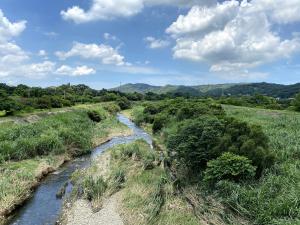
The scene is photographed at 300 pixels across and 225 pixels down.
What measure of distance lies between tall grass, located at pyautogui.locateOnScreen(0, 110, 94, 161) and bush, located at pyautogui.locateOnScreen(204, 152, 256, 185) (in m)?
20.5

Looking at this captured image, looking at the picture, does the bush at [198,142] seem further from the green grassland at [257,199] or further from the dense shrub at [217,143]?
the green grassland at [257,199]

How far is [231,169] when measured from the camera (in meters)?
19.4

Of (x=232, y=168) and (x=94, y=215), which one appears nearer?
(x=232, y=168)

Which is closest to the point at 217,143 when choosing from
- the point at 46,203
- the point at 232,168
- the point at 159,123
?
the point at 232,168

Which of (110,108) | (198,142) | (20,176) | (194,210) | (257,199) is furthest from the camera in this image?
(110,108)

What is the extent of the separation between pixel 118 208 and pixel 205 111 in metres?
26.0

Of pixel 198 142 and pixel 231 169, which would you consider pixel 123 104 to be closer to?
pixel 198 142

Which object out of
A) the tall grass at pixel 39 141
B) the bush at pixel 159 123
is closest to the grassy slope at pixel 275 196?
the tall grass at pixel 39 141

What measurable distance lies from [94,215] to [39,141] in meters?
17.5

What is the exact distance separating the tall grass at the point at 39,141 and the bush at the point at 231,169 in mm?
20545

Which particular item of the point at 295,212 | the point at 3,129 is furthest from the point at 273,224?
the point at 3,129

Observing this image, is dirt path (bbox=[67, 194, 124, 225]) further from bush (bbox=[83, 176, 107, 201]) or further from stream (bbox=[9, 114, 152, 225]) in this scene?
stream (bbox=[9, 114, 152, 225])

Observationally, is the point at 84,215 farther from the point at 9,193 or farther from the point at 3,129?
the point at 3,129

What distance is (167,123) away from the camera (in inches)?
2101
